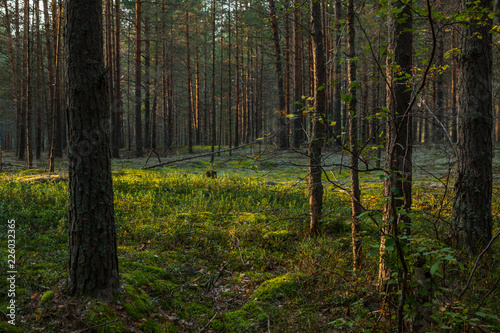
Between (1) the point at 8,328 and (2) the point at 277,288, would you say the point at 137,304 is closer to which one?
(1) the point at 8,328

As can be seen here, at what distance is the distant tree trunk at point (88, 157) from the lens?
287 centimetres

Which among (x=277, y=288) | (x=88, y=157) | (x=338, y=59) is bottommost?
(x=277, y=288)

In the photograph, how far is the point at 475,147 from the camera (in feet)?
14.0

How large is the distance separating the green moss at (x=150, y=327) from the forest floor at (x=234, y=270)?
0.01m

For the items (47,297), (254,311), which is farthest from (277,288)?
(47,297)

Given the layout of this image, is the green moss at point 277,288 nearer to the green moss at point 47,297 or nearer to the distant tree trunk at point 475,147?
the green moss at point 47,297

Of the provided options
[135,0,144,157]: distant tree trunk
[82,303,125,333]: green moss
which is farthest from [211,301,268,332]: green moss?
[135,0,144,157]: distant tree trunk

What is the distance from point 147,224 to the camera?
235 inches

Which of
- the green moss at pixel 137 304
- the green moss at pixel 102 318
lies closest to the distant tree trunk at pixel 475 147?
the green moss at pixel 137 304

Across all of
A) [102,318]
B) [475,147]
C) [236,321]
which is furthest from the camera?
[475,147]

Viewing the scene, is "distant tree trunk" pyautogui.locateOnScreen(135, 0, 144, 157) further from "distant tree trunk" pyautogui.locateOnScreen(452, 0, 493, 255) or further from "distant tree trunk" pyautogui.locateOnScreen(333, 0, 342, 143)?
"distant tree trunk" pyautogui.locateOnScreen(452, 0, 493, 255)

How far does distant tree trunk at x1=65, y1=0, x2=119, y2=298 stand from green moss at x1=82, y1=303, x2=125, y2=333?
166 millimetres

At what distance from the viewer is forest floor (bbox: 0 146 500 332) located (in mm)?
2752

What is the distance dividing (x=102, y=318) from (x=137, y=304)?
456 millimetres
